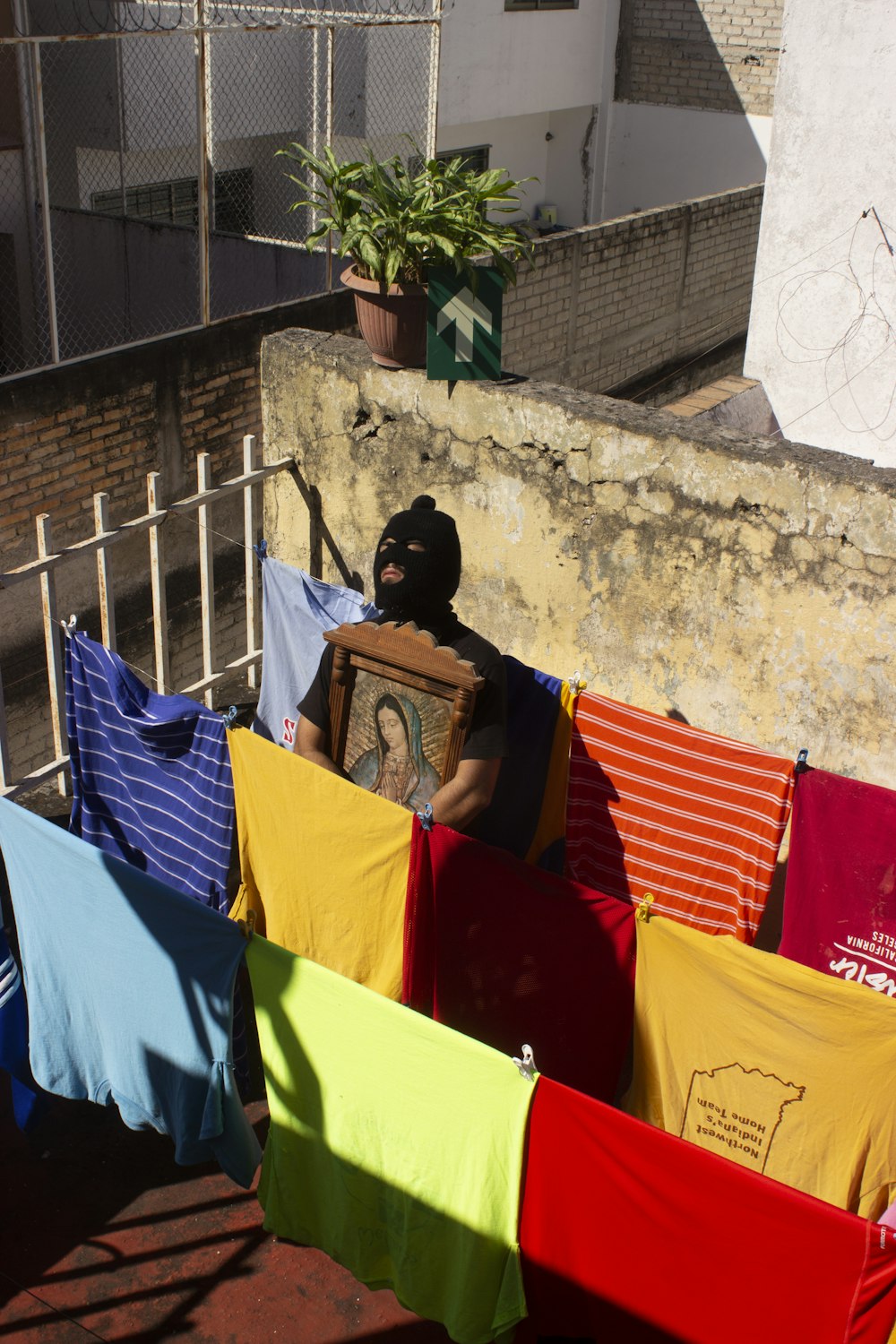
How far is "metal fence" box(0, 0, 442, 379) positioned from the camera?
35.4ft

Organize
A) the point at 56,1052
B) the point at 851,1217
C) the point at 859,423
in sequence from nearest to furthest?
the point at 851,1217 → the point at 56,1052 → the point at 859,423

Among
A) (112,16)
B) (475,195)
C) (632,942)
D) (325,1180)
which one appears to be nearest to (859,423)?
Result: (475,195)

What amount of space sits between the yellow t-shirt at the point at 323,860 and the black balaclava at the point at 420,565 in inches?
25.3

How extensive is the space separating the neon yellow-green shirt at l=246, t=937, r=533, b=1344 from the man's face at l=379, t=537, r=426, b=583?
1.38m

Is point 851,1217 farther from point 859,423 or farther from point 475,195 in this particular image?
point 859,423

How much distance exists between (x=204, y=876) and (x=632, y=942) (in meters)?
1.66

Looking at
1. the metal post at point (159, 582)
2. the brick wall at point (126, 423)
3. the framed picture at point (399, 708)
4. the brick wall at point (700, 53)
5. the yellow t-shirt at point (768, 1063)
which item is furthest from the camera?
the brick wall at point (700, 53)

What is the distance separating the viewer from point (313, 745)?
426 centimetres

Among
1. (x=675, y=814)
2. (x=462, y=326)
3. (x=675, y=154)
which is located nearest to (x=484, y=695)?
(x=675, y=814)

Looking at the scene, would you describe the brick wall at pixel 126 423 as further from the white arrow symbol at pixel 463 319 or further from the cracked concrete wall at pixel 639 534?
the white arrow symbol at pixel 463 319

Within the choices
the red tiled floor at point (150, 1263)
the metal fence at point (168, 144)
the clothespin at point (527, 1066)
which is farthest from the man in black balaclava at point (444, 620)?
the metal fence at point (168, 144)

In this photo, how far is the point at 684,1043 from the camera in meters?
3.63

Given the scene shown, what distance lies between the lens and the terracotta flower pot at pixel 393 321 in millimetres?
5000

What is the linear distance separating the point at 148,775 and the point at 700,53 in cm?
1491
